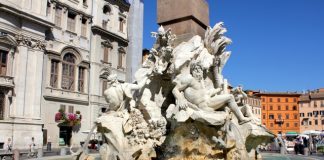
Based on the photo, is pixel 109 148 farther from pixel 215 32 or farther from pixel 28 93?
pixel 28 93

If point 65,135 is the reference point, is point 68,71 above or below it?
above

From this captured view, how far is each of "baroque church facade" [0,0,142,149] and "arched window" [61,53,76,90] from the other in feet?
0.21

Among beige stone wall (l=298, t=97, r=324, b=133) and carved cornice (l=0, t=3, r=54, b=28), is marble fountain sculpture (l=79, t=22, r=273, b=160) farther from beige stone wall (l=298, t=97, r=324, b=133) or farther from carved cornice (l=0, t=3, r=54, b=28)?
beige stone wall (l=298, t=97, r=324, b=133)

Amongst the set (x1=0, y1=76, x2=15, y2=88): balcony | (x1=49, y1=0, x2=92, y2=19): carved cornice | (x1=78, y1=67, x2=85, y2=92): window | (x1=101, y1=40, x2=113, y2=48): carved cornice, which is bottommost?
(x1=0, y1=76, x2=15, y2=88): balcony

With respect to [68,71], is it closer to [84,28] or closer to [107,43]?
[84,28]

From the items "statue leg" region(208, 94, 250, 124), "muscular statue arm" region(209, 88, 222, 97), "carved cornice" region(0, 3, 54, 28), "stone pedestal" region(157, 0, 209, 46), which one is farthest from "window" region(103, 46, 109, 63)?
"statue leg" region(208, 94, 250, 124)

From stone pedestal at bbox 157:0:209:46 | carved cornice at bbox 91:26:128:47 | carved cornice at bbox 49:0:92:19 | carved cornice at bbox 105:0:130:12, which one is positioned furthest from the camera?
carved cornice at bbox 105:0:130:12

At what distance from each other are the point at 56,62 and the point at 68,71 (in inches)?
55.8

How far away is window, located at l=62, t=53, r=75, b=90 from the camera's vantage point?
2895cm

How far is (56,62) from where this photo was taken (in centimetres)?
2836

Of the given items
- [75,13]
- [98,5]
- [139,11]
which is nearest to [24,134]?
[75,13]

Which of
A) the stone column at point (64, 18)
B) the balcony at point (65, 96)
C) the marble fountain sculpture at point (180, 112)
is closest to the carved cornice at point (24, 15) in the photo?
the stone column at point (64, 18)

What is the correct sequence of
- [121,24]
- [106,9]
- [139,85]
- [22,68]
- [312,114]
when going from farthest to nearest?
[312,114] < [121,24] < [106,9] < [22,68] < [139,85]

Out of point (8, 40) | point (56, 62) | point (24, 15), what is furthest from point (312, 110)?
point (8, 40)
